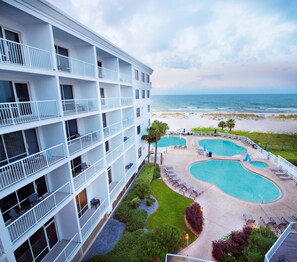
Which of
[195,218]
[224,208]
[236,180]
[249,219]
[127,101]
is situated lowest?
[236,180]

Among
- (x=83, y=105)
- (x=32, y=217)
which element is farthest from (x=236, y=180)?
(x=32, y=217)

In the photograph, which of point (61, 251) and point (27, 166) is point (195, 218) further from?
point (27, 166)

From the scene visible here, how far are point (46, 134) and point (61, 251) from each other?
21.0 feet

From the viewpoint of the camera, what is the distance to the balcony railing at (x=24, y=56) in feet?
23.1

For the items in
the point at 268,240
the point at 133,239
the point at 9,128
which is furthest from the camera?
the point at 133,239

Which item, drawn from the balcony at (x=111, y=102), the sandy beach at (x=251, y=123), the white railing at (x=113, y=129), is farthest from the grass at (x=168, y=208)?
the sandy beach at (x=251, y=123)

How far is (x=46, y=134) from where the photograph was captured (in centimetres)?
881

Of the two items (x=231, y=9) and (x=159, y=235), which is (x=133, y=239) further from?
(x=231, y=9)

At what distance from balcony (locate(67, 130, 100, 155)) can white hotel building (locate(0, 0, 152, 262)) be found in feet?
0.24

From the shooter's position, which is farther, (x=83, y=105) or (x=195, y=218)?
(x=195, y=218)

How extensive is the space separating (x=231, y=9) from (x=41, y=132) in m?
19.6

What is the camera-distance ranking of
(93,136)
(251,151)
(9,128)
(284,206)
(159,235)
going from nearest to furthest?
(9,128) → (159,235) → (93,136) → (284,206) → (251,151)

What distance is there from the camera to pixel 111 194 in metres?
13.8

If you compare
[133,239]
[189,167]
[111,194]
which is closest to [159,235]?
[133,239]
